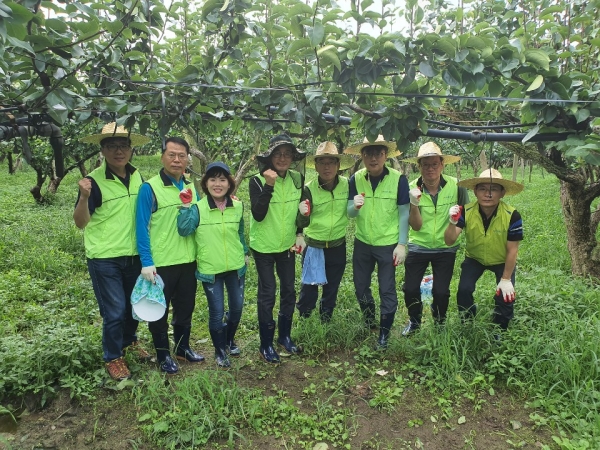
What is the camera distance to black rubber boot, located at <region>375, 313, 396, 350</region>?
3.90 m

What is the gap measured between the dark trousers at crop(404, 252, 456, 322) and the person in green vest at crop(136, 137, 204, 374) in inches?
75.3

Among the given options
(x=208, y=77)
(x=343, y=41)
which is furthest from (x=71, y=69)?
(x=343, y=41)

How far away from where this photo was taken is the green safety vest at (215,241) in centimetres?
344

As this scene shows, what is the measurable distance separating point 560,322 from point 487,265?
2.70ft

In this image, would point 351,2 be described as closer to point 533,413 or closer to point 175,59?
point 175,59

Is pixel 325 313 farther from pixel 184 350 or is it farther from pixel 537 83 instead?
pixel 537 83

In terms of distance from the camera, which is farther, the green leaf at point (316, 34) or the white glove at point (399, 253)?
the white glove at point (399, 253)

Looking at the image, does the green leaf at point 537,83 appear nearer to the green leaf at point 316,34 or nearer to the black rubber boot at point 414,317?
the green leaf at point 316,34

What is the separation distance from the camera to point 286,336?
404 centimetres

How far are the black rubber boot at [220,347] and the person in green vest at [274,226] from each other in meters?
0.33

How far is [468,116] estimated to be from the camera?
4781mm

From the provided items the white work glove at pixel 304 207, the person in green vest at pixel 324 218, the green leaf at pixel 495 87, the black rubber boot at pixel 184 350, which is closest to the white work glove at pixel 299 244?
the person in green vest at pixel 324 218

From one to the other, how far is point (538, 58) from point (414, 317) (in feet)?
8.11

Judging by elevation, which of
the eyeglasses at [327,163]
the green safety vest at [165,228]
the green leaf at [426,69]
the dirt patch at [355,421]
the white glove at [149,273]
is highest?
the green leaf at [426,69]
